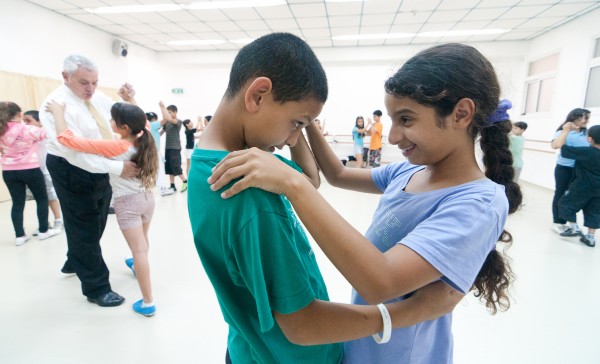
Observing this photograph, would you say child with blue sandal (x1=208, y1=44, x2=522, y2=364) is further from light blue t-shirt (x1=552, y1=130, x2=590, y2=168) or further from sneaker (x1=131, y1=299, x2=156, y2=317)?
light blue t-shirt (x1=552, y1=130, x2=590, y2=168)

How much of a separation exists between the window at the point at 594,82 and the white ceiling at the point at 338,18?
763 mm

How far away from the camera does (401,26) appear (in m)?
6.41

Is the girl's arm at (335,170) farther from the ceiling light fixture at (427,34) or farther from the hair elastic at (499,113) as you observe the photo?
the ceiling light fixture at (427,34)

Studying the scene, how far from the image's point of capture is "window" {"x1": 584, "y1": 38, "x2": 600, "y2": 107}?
5414 millimetres

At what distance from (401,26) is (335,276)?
5.77 metres

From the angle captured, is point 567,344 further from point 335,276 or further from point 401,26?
point 401,26

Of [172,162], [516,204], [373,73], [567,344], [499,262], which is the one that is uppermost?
[373,73]

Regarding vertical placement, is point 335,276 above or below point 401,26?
below

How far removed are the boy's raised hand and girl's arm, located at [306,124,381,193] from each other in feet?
1.76

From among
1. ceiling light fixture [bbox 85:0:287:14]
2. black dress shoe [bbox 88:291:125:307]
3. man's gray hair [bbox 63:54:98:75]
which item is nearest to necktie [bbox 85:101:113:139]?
man's gray hair [bbox 63:54:98:75]

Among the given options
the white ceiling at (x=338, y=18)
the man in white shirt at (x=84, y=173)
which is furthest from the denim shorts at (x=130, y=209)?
the white ceiling at (x=338, y=18)

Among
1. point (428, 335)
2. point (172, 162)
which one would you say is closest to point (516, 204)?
point (428, 335)

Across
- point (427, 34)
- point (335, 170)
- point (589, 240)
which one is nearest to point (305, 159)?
point (335, 170)

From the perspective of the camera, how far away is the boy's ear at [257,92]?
599mm
